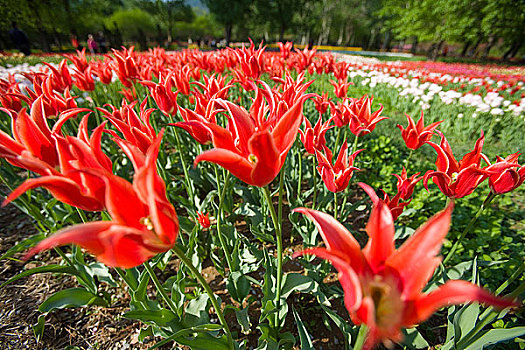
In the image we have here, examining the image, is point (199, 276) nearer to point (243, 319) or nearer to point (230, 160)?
point (230, 160)

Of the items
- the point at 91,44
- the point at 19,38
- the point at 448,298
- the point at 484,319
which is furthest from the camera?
the point at 19,38

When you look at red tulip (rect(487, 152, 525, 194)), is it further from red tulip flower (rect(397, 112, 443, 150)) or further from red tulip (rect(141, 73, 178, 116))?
red tulip (rect(141, 73, 178, 116))

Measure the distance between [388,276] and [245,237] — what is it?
166cm

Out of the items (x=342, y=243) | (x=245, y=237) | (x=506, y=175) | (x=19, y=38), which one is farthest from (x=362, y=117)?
(x=19, y=38)

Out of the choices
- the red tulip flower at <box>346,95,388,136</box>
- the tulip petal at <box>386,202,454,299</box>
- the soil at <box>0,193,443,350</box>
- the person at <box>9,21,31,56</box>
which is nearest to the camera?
the tulip petal at <box>386,202,454,299</box>

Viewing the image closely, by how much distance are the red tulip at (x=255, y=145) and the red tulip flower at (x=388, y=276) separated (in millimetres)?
310

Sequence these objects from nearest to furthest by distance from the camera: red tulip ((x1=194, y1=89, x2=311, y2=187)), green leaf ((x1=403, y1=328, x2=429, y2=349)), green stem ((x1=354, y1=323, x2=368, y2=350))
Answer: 1. green stem ((x1=354, y1=323, x2=368, y2=350))
2. red tulip ((x1=194, y1=89, x2=311, y2=187))
3. green leaf ((x1=403, y1=328, x2=429, y2=349))

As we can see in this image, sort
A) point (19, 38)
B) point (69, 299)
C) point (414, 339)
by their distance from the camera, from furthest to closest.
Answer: point (19, 38) < point (69, 299) < point (414, 339)

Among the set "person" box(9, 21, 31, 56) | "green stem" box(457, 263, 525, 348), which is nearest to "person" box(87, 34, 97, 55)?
"person" box(9, 21, 31, 56)

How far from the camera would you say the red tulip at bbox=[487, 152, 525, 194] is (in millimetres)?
1359

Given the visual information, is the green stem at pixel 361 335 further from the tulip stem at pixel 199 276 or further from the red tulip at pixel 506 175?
the red tulip at pixel 506 175

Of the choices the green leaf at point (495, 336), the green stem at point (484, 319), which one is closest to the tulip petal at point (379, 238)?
the green stem at point (484, 319)

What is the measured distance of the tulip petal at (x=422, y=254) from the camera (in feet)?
2.15

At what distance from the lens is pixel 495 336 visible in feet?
4.50
